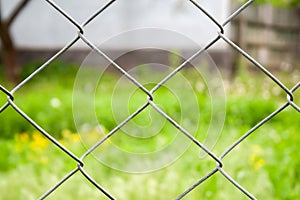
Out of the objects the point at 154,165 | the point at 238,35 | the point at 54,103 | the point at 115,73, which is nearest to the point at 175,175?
the point at 154,165

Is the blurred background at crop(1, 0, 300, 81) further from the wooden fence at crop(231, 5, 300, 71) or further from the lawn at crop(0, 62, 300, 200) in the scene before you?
the lawn at crop(0, 62, 300, 200)

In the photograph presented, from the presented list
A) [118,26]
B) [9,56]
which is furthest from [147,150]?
[118,26]

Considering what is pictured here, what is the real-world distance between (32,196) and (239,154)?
95 cm

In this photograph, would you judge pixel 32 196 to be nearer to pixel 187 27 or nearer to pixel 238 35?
pixel 187 27

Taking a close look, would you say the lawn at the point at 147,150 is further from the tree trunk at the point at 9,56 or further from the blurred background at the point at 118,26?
the blurred background at the point at 118,26

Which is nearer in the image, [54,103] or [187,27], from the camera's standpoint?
[54,103]

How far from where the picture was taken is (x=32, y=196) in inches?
78.8

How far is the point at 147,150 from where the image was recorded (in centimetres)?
326

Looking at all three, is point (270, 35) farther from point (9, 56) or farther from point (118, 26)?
point (9, 56)

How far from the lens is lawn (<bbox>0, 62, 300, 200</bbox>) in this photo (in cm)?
201

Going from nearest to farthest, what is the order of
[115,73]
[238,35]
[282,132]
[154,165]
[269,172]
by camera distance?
[269,172]
[154,165]
[282,132]
[115,73]
[238,35]

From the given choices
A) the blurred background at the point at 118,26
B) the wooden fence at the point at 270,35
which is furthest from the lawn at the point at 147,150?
the wooden fence at the point at 270,35

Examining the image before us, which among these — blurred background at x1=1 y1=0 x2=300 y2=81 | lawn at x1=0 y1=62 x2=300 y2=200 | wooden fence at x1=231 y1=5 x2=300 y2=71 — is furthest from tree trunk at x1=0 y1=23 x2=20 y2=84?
wooden fence at x1=231 y1=5 x2=300 y2=71

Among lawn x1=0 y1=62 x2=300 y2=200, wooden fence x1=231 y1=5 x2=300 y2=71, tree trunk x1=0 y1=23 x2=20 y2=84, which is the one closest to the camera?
lawn x1=0 y1=62 x2=300 y2=200
